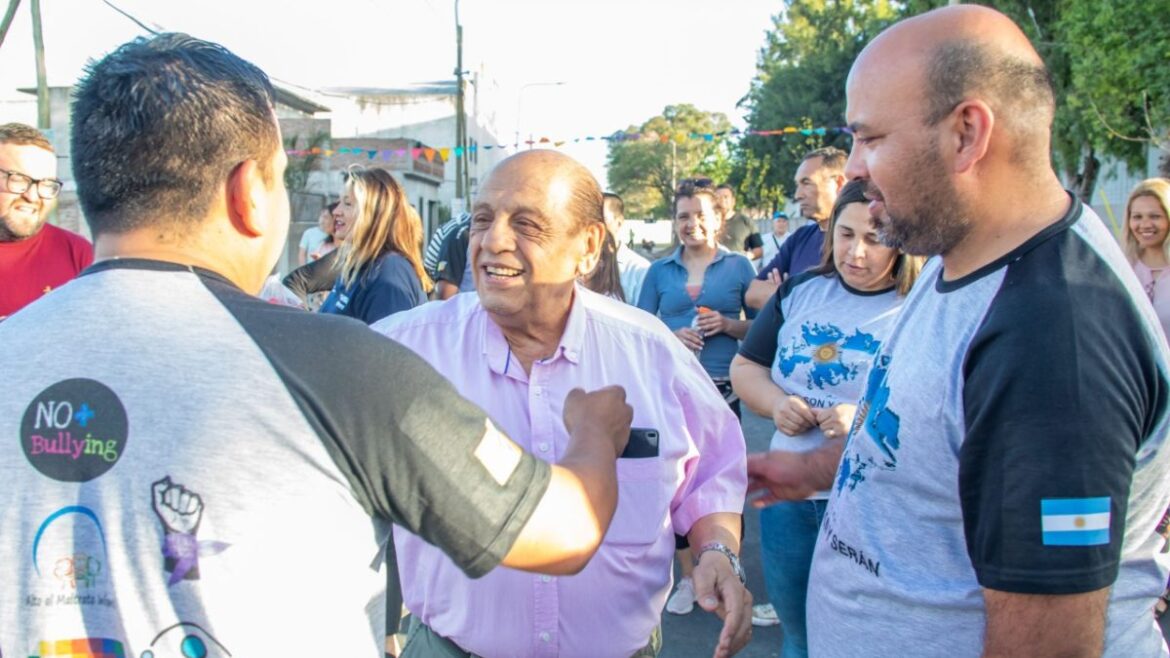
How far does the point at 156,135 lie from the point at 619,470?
4.24 feet

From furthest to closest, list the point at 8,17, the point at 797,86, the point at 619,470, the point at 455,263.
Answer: the point at 797,86, the point at 8,17, the point at 455,263, the point at 619,470

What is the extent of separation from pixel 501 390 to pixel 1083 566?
136 centimetres

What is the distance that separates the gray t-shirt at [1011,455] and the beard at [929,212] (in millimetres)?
86

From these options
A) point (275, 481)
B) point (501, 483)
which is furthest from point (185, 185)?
point (501, 483)

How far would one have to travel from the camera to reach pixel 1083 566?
134 centimetres

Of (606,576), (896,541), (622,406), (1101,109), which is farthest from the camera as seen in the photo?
(1101,109)

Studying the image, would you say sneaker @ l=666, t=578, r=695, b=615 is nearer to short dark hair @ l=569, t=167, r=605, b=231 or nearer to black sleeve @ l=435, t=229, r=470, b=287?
black sleeve @ l=435, t=229, r=470, b=287

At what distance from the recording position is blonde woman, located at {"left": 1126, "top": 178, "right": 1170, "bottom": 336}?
558 cm

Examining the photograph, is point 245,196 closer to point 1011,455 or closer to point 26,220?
point 1011,455

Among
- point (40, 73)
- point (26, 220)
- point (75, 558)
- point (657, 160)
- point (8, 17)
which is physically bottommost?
point (75, 558)

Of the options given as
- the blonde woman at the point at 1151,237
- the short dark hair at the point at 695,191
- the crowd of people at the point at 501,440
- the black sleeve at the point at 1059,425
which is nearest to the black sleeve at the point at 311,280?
the short dark hair at the point at 695,191

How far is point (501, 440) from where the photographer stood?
139 centimetres

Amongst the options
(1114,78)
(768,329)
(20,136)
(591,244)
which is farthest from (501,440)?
(1114,78)

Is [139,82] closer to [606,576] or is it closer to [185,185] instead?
[185,185]
